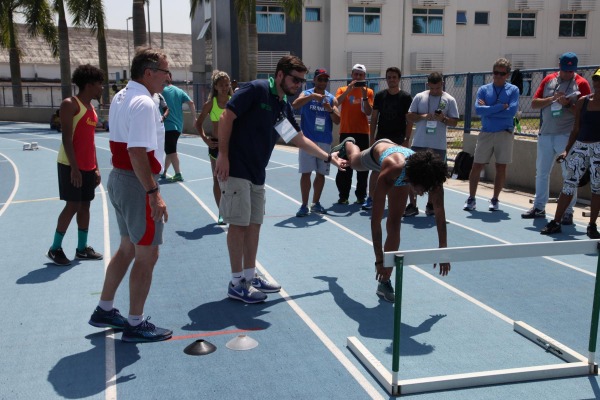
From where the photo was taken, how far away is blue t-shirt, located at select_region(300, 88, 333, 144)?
29.4 feet

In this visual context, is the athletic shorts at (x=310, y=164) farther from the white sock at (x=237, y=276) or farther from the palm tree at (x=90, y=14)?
the palm tree at (x=90, y=14)

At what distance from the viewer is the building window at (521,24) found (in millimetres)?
39688

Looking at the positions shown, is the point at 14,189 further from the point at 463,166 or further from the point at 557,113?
the point at 557,113

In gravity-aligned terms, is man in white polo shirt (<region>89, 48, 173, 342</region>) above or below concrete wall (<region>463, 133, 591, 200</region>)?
above

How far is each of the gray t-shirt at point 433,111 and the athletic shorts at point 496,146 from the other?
2.65ft

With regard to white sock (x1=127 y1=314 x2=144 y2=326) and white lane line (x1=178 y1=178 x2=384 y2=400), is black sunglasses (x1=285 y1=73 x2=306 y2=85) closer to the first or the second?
white lane line (x1=178 y1=178 x2=384 y2=400)

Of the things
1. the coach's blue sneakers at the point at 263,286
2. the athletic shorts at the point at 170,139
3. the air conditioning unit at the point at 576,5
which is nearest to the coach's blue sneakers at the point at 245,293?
the coach's blue sneakers at the point at 263,286

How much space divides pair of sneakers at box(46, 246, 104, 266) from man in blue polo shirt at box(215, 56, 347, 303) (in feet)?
6.99

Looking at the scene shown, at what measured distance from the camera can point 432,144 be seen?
873 centimetres

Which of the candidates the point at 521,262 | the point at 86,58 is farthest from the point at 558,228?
the point at 86,58

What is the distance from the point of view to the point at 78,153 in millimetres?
6148

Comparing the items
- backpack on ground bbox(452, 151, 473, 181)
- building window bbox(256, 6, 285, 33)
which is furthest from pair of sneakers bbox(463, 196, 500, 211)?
building window bbox(256, 6, 285, 33)

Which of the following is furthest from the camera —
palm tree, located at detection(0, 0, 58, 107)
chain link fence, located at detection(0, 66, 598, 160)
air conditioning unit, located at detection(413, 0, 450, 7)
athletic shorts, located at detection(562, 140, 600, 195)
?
air conditioning unit, located at detection(413, 0, 450, 7)

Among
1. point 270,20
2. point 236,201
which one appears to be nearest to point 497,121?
→ point 236,201
